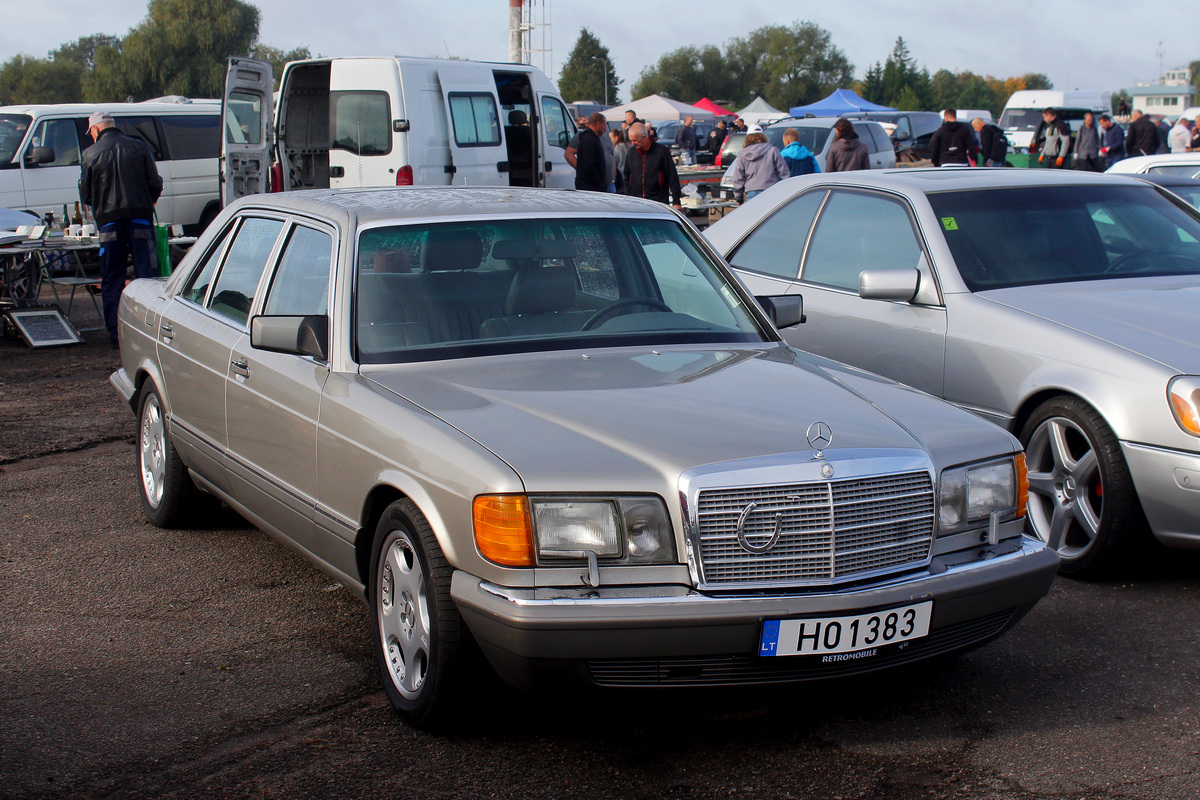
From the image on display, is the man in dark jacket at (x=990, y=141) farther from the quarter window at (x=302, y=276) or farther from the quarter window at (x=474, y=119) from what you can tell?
the quarter window at (x=302, y=276)

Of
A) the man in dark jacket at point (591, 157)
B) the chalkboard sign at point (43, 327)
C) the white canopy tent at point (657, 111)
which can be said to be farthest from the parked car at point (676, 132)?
the chalkboard sign at point (43, 327)

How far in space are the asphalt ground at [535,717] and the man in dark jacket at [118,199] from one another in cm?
620

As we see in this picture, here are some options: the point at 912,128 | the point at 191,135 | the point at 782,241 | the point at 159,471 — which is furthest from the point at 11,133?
the point at 912,128

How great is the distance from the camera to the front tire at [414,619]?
3.12m

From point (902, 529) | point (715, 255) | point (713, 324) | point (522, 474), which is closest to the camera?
point (522, 474)

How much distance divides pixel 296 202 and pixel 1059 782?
10.7 feet

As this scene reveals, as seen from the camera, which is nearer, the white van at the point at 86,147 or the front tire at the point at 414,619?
the front tire at the point at 414,619

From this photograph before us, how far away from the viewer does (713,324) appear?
4305 mm

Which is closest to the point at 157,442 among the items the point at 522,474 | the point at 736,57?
the point at 522,474

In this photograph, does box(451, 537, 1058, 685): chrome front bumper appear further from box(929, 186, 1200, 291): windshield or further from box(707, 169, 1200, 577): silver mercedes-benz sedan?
box(929, 186, 1200, 291): windshield

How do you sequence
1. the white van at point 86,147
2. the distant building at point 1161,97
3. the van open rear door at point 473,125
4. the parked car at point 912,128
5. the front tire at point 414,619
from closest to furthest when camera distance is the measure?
the front tire at point 414,619 → the van open rear door at point 473,125 → the white van at point 86,147 → the parked car at point 912,128 → the distant building at point 1161,97

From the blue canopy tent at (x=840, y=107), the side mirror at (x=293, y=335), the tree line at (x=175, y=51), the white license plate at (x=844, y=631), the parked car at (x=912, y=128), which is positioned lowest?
the white license plate at (x=844, y=631)

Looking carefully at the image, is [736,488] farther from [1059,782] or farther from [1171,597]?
[1171,597]

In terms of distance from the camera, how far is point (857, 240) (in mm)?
5918
